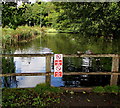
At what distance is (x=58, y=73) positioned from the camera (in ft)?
16.2

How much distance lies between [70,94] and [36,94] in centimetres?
108

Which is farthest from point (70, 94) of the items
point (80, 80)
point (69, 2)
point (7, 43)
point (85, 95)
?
point (7, 43)

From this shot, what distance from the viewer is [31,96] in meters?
4.68

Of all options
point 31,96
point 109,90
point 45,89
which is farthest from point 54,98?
point 109,90

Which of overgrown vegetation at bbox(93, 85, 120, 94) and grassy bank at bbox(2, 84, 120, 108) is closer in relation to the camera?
grassy bank at bbox(2, 84, 120, 108)

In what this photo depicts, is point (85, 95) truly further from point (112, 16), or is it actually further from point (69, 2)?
Answer: point (69, 2)

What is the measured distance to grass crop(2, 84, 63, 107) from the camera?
4270mm

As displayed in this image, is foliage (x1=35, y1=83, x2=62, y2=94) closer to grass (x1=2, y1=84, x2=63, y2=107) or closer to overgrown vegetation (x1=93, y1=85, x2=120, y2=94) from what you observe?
grass (x1=2, y1=84, x2=63, y2=107)

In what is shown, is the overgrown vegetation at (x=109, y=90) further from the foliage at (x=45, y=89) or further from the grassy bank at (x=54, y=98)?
the foliage at (x=45, y=89)

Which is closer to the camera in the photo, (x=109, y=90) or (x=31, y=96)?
(x=31, y=96)

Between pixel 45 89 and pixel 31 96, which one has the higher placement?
pixel 45 89

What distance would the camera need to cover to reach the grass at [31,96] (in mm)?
4270

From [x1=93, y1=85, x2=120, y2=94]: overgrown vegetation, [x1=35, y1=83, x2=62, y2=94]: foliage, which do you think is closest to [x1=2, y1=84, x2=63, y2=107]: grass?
[x1=35, y1=83, x2=62, y2=94]: foliage

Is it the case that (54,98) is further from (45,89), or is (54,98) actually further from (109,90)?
(109,90)
